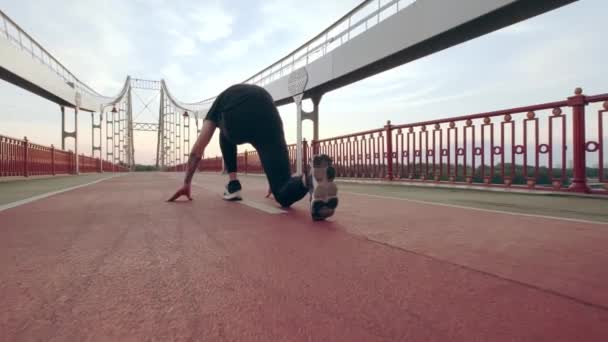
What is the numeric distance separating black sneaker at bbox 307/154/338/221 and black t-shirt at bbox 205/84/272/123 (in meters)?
1.17

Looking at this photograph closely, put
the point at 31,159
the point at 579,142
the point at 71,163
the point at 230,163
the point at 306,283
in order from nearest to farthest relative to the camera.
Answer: the point at 306,283 < the point at 230,163 < the point at 579,142 < the point at 31,159 < the point at 71,163

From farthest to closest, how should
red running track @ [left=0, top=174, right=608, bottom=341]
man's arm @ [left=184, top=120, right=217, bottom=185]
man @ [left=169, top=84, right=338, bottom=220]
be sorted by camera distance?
man's arm @ [left=184, top=120, right=217, bottom=185] → man @ [left=169, top=84, right=338, bottom=220] → red running track @ [left=0, top=174, right=608, bottom=341]

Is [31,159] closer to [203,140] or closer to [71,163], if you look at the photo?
[71,163]

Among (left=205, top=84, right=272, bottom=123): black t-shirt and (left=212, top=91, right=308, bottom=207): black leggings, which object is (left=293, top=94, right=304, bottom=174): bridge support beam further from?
(left=212, top=91, right=308, bottom=207): black leggings

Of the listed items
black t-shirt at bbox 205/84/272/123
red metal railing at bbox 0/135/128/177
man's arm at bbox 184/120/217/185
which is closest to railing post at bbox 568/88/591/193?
black t-shirt at bbox 205/84/272/123

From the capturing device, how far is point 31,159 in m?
11.7

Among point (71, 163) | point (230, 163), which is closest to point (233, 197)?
point (230, 163)

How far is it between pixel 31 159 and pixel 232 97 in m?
12.7

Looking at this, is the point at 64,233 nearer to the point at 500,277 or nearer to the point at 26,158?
the point at 500,277

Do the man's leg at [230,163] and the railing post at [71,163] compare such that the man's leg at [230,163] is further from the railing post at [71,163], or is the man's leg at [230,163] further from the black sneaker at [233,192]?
the railing post at [71,163]

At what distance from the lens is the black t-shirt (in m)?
2.92

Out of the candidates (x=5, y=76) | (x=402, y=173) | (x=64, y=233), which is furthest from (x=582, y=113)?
(x=5, y=76)

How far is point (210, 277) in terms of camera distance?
3.56 feet

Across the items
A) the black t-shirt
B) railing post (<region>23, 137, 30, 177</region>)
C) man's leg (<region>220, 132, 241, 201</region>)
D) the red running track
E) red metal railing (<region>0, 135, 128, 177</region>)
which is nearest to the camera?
the red running track
